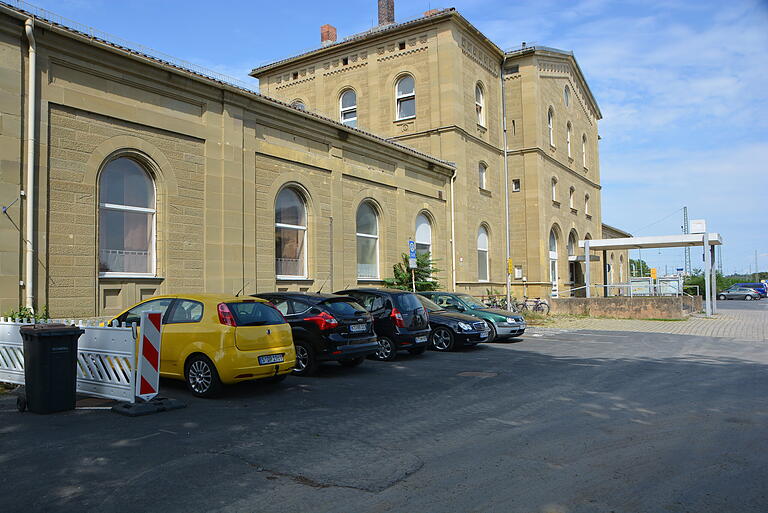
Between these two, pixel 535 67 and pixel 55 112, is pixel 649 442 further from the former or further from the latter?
Answer: pixel 535 67

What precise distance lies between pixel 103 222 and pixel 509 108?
26820 mm

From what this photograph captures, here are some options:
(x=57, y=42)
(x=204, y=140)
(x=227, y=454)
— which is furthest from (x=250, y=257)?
(x=227, y=454)

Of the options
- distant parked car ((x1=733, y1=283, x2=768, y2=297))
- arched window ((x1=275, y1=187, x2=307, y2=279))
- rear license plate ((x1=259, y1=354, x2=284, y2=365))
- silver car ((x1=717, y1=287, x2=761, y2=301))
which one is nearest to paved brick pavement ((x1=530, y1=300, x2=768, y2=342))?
arched window ((x1=275, y1=187, x2=307, y2=279))

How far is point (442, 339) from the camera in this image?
1561cm

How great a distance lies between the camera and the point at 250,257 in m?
17.0

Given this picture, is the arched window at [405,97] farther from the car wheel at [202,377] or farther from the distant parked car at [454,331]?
the car wheel at [202,377]

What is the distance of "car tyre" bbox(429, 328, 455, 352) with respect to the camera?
610 inches

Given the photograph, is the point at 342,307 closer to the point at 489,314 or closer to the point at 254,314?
the point at 254,314

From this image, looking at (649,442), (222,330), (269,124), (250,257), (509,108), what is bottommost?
(649,442)

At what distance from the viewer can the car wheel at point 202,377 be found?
8789 mm

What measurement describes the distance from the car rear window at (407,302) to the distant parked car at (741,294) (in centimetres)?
5836

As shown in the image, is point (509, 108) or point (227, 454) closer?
point (227, 454)

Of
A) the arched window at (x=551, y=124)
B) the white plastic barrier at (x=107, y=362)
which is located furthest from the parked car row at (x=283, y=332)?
the arched window at (x=551, y=124)

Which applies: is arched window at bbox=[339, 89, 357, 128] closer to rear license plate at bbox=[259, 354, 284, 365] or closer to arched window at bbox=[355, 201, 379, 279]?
arched window at bbox=[355, 201, 379, 279]
